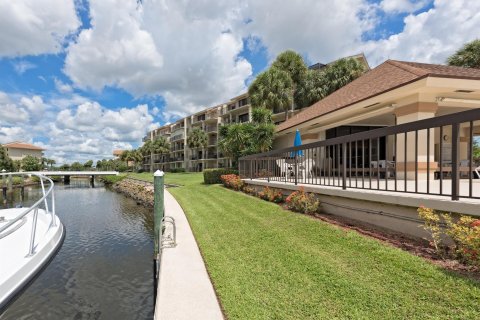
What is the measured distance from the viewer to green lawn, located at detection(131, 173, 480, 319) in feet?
10.2

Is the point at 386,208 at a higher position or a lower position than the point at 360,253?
higher

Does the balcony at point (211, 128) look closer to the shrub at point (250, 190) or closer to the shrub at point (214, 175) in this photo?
the shrub at point (214, 175)

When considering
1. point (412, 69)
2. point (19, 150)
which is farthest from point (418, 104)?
point (19, 150)

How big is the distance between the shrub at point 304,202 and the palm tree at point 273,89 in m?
23.5

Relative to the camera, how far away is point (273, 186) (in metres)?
10.1

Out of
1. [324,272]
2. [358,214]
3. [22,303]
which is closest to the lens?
[324,272]

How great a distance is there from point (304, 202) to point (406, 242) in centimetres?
287

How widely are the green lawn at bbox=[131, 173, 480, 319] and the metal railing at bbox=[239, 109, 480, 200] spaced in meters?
1.32

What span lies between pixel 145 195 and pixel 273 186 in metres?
19.8

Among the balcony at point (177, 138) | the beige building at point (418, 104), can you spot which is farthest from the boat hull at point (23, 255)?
the balcony at point (177, 138)

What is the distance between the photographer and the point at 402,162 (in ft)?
30.8

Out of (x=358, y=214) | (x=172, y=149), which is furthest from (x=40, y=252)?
(x=172, y=149)

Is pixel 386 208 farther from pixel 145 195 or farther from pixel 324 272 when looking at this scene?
pixel 145 195

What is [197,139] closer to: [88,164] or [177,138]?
[177,138]
